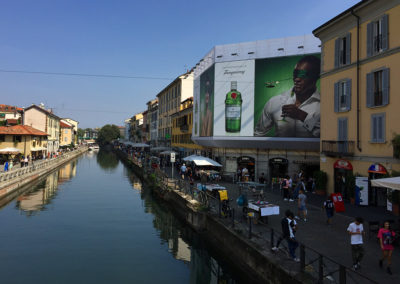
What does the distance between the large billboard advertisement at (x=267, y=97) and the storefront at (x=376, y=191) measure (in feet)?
28.5

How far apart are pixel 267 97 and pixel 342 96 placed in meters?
8.06

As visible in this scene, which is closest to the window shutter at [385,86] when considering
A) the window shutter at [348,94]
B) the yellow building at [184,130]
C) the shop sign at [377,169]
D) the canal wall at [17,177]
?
the window shutter at [348,94]

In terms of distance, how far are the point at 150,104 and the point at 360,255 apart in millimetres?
80702

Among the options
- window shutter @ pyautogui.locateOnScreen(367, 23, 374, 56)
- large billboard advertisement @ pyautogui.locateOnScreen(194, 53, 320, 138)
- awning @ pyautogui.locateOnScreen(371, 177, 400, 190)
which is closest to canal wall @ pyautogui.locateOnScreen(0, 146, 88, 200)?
large billboard advertisement @ pyautogui.locateOnScreen(194, 53, 320, 138)

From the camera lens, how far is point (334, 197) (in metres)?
14.0

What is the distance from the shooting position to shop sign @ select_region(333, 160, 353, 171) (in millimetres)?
18375

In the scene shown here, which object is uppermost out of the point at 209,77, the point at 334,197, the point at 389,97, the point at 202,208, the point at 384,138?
the point at 209,77

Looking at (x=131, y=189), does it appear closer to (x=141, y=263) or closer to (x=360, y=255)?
(x=141, y=263)

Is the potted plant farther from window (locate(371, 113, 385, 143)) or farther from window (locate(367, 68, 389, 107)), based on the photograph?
window (locate(367, 68, 389, 107))

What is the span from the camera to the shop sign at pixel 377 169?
52.0 feet

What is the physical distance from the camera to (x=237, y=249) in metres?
11.6

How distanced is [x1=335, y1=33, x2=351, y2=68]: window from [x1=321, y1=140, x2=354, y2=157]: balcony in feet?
15.6

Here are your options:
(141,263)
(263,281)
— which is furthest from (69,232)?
(263,281)

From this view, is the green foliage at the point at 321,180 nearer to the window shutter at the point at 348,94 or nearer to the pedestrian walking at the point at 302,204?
the window shutter at the point at 348,94
